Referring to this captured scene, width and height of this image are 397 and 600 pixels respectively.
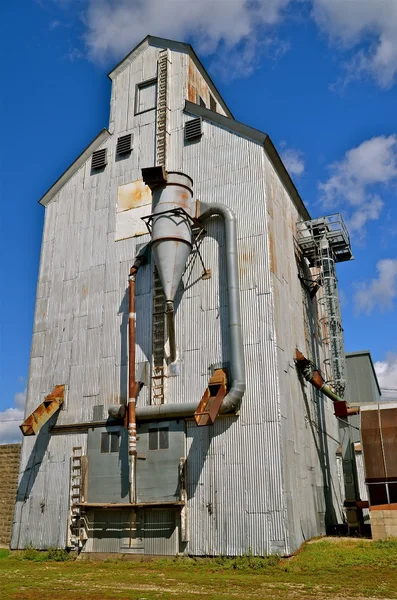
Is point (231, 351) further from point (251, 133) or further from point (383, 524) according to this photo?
point (251, 133)

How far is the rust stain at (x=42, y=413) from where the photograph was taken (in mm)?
22516

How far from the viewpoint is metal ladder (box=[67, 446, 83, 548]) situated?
21.0 m

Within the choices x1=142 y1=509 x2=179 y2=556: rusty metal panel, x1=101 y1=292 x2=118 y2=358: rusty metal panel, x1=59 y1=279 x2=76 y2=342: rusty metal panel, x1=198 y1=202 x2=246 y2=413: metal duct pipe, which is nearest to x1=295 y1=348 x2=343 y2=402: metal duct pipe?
x1=198 y1=202 x2=246 y2=413: metal duct pipe

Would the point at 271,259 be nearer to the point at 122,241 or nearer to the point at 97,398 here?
the point at 122,241

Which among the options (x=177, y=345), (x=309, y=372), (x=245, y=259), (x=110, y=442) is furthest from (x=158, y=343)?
(x=309, y=372)

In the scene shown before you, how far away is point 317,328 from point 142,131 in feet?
45.1

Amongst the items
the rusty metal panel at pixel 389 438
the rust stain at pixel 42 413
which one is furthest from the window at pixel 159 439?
the rusty metal panel at pixel 389 438

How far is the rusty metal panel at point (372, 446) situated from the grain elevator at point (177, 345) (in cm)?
191

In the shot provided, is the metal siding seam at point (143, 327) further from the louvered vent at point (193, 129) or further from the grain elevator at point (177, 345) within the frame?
the louvered vent at point (193, 129)

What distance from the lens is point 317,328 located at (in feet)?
96.5

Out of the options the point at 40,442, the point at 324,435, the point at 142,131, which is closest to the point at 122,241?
the point at 142,131

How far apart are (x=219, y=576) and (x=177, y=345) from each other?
8715mm

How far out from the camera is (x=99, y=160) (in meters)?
27.6

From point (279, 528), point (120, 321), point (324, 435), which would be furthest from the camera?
point (324, 435)
